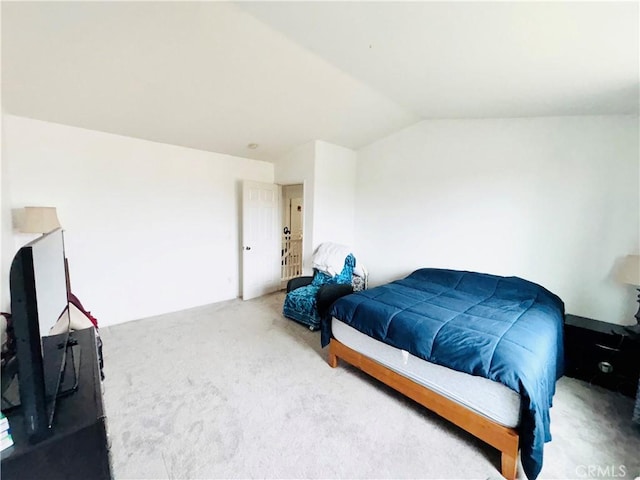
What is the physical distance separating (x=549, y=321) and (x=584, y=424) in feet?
2.23

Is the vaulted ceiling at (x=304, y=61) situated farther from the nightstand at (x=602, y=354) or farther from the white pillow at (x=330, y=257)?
the nightstand at (x=602, y=354)

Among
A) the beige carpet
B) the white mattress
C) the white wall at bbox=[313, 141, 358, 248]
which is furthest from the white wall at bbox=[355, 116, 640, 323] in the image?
the white mattress

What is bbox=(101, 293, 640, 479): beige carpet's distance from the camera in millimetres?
1570

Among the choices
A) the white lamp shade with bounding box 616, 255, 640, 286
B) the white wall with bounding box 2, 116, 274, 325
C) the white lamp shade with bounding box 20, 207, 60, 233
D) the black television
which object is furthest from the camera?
the white wall with bounding box 2, 116, 274, 325

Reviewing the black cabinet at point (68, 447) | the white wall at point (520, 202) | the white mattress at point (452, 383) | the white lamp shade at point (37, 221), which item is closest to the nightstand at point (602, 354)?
the white wall at point (520, 202)

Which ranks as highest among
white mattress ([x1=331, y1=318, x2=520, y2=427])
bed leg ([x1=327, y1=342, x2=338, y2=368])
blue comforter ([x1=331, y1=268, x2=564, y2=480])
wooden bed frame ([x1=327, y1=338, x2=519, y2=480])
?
blue comforter ([x1=331, y1=268, x2=564, y2=480])

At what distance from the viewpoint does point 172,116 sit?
2936mm

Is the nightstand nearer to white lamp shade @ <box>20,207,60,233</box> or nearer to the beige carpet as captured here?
the beige carpet

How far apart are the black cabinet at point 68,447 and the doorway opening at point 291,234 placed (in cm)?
395

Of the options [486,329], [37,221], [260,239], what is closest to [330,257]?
[260,239]

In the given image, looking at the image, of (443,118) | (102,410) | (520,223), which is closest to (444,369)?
(102,410)

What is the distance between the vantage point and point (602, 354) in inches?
89.7

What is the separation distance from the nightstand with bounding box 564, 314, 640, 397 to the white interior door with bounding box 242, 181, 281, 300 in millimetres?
3788

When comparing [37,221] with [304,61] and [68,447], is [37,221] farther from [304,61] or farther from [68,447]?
[304,61]
